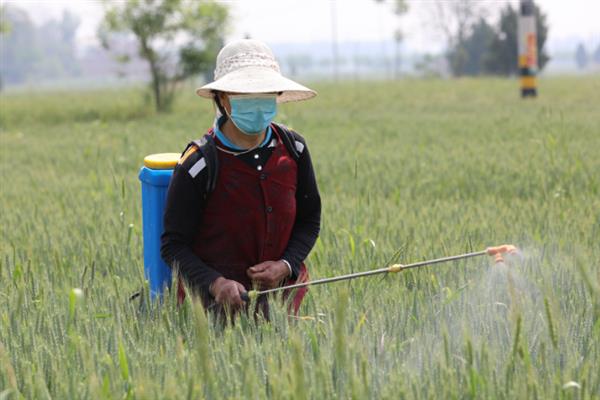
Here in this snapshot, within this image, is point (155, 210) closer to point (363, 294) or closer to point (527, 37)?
point (363, 294)

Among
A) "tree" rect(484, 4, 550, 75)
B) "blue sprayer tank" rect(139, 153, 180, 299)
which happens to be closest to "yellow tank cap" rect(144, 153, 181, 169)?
"blue sprayer tank" rect(139, 153, 180, 299)

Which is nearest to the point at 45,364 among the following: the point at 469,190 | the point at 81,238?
the point at 81,238

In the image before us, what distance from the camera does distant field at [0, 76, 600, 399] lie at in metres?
1.94

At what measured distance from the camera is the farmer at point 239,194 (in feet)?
8.84

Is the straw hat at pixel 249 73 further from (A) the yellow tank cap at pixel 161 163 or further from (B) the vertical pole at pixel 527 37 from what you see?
(B) the vertical pole at pixel 527 37

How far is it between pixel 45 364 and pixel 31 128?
1320 centimetres

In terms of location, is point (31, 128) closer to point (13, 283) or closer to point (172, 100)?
point (172, 100)

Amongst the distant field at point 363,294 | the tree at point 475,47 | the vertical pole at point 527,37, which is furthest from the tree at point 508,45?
the distant field at point 363,294

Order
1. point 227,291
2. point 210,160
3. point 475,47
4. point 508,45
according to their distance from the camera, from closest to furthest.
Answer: point 227,291 < point 210,160 < point 508,45 < point 475,47

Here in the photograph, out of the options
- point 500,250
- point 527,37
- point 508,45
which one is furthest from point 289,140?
point 508,45

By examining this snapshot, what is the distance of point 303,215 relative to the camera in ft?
9.89

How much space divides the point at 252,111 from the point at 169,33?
1575 centimetres

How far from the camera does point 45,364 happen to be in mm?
2256

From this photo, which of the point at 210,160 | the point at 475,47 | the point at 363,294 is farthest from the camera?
the point at 475,47
